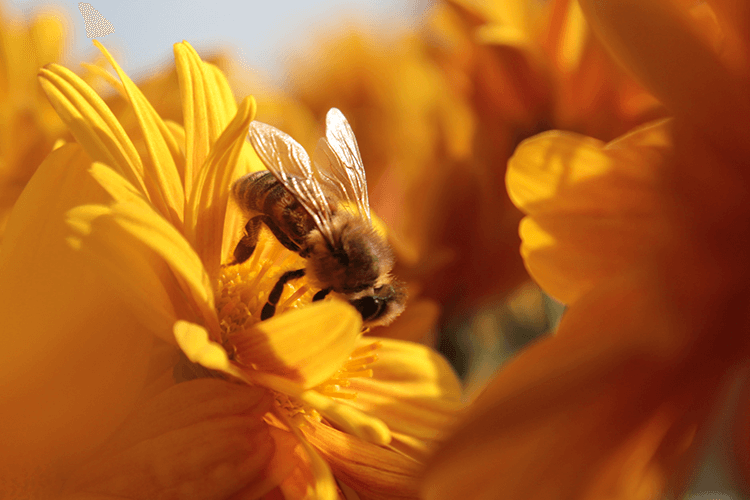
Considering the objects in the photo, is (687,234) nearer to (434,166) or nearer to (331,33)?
(434,166)

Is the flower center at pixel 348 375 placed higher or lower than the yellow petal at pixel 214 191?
lower

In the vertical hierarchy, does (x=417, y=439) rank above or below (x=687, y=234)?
below

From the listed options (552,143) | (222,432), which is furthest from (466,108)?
(222,432)

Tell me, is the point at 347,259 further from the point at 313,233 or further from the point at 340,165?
the point at 340,165

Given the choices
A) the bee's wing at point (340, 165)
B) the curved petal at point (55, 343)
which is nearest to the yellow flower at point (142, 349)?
the curved petal at point (55, 343)

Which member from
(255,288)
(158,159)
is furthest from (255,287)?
(158,159)

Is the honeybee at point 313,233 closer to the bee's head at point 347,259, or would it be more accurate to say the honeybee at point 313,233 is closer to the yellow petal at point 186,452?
the bee's head at point 347,259
